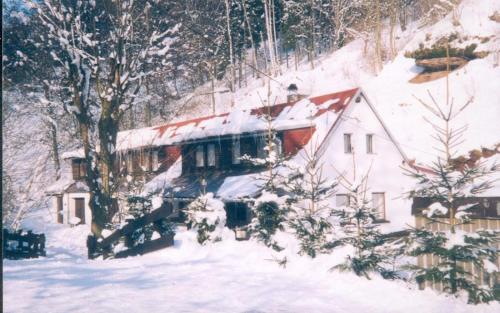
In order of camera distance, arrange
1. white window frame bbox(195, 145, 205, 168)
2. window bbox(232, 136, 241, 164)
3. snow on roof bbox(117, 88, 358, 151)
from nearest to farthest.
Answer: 1. snow on roof bbox(117, 88, 358, 151)
2. window bbox(232, 136, 241, 164)
3. white window frame bbox(195, 145, 205, 168)

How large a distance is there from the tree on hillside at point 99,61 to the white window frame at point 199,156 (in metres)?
9.38

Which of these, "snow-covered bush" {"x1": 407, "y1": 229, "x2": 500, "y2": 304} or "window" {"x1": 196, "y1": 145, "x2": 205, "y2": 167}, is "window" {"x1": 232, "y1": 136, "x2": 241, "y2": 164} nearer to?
"window" {"x1": 196, "y1": 145, "x2": 205, "y2": 167}

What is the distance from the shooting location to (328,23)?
5256cm

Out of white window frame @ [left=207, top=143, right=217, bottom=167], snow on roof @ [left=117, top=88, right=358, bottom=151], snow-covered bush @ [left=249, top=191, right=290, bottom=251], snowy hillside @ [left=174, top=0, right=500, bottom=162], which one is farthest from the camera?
snowy hillside @ [left=174, top=0, right=500, bottom=162]

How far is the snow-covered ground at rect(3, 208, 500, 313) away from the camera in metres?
7.46

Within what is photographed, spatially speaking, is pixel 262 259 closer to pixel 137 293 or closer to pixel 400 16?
pixel 137 293

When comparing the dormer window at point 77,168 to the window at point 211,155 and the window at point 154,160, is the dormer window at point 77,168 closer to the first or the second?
the window at point 154,160

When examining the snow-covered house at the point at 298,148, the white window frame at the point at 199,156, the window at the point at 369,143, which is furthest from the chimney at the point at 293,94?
the white window frame at the point at 199,156

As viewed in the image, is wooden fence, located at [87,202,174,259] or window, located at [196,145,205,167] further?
window, located at [196,145,205,167]

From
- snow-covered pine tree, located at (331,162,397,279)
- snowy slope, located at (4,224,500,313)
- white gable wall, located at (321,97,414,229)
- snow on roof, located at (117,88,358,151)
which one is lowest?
snowy slope, located at (4,224,500,313)

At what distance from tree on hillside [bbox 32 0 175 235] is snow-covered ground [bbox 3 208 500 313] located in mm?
5639

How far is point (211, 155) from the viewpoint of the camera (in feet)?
88.9

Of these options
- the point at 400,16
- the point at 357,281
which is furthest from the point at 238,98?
the point at 357,281

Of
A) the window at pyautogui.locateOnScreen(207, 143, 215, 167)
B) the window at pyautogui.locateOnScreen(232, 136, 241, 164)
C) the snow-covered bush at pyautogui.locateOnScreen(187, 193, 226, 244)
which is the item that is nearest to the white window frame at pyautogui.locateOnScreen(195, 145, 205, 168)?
the window at pyautogui.locateOnScreen(207, 143, 215, 167)
